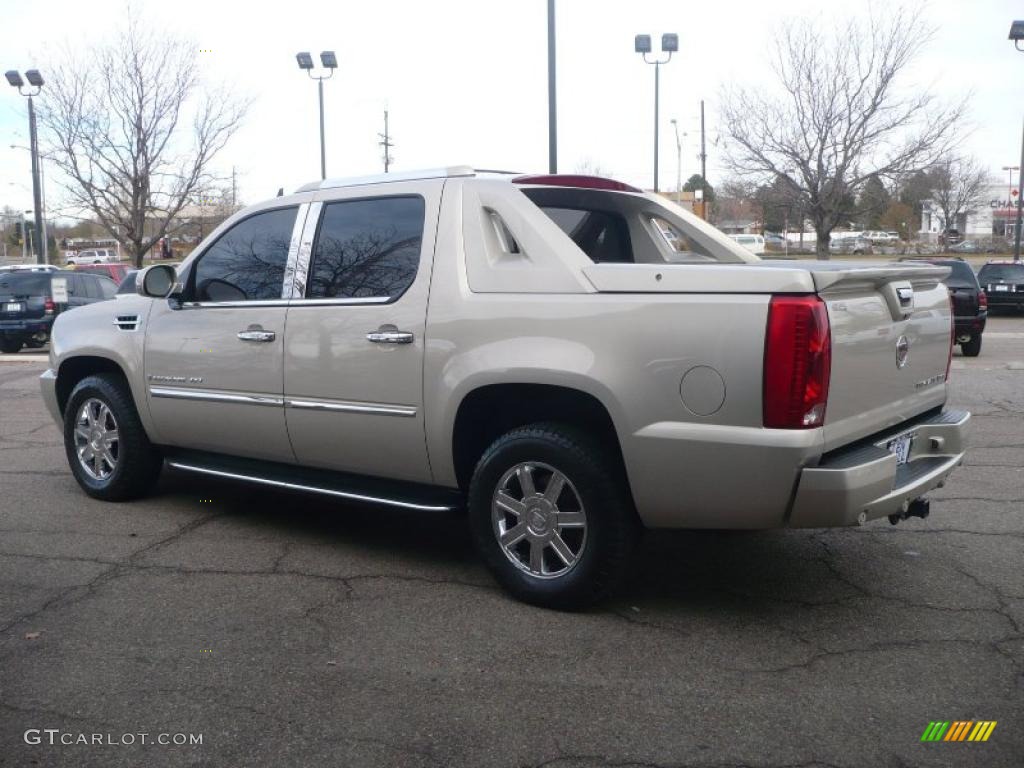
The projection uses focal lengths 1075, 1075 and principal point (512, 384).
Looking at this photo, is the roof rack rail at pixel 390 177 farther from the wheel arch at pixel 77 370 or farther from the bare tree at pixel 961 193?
the bare tree at pixel 961 193

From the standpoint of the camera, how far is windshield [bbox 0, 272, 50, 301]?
19406mm

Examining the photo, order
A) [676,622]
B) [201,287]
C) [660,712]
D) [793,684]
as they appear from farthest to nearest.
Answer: [201,287]
[676,622]
[793,684]
[660,712]

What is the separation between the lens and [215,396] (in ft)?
18.9

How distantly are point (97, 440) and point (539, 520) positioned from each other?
11.1ft

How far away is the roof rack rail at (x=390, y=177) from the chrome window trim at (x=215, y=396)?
1121 mm

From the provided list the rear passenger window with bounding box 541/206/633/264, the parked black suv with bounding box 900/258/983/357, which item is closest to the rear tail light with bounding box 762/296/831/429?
the rear passenger window with bounding box 541/206/633/264

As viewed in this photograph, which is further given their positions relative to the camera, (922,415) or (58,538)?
(58,538)

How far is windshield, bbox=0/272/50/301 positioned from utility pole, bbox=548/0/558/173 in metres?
9.38

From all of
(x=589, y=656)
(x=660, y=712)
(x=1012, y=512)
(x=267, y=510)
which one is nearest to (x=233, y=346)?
(x=267, y=510)

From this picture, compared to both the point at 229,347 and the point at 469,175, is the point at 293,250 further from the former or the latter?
the point at 469,175

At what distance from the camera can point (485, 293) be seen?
15.5 feet

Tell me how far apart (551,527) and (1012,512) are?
315 centimetres

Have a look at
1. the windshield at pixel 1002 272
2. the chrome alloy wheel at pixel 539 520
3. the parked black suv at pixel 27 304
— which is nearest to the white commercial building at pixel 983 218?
the windshield at pixel 1002 272

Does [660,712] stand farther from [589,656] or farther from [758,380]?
[758,380]
